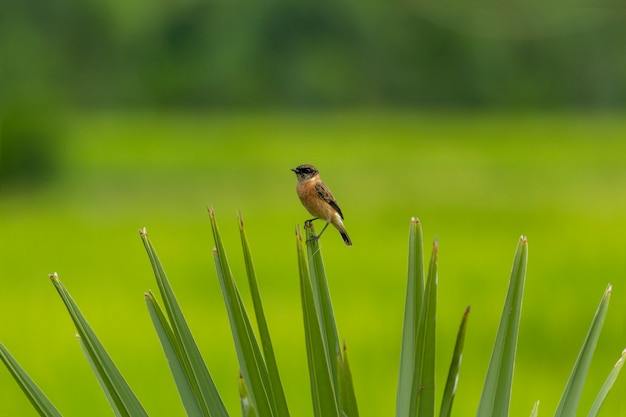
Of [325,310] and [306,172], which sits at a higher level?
[306,172]

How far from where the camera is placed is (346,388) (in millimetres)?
1143

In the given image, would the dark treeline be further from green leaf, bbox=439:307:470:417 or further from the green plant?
green leaf, bbox=439:307:470:417

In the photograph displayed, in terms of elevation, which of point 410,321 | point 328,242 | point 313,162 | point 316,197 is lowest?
point 410,321

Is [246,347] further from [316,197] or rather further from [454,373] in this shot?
[316,197]

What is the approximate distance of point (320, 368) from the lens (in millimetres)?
1201

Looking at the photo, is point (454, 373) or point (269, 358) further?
point (269, 358)

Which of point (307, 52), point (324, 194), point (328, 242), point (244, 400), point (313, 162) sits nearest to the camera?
point (244, 400)

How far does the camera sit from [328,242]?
430 inches

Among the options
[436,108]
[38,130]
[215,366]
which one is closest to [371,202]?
[38,130]

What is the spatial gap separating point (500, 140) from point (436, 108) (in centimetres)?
209

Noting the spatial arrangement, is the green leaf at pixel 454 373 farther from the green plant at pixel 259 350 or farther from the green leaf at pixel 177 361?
the green leaf at pixel 177 361

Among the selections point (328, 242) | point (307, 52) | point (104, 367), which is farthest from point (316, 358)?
point (307, 52)

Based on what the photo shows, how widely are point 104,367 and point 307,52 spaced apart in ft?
63.6

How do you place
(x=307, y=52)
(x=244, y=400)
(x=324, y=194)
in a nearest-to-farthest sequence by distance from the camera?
1. (x=244, y=400)
2. (x=324, y=194)
3. (x=307, y=52)
